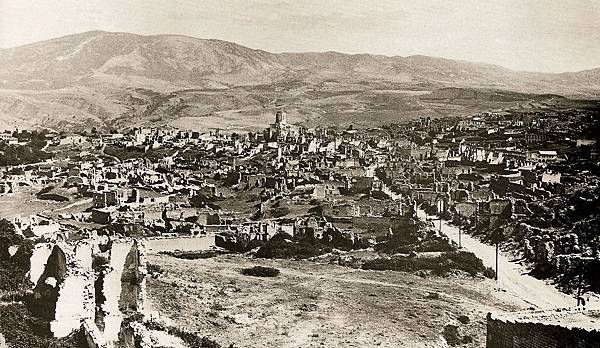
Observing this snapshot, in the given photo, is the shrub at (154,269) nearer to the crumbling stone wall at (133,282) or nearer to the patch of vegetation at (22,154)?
the crumbling stone wall at (133,282)

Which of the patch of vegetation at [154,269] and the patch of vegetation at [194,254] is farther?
the patch of vegetation at [194,254]

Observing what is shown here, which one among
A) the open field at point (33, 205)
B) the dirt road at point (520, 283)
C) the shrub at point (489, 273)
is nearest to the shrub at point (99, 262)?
the dirt road at point (520, 283)

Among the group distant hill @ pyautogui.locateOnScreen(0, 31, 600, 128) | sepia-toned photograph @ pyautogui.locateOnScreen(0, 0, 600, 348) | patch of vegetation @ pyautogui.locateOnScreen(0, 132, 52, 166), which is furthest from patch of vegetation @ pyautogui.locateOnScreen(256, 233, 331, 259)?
distant hill @ pyautogui.locateOnScreen(0, 31, 600, 128)

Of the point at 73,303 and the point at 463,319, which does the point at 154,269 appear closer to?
the point at 73,303

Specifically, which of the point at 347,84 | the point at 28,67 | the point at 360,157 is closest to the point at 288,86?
the point at 347,84

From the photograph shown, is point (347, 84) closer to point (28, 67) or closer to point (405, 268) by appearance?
point (28, 67)

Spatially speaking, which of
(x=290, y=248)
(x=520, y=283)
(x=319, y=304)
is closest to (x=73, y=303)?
(x=319, y=304)
